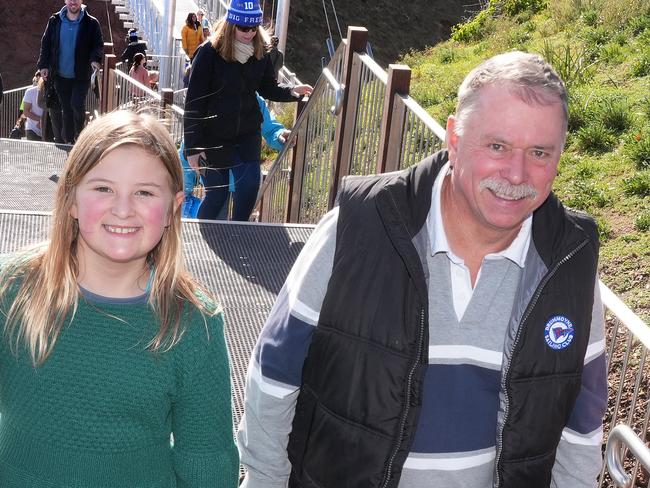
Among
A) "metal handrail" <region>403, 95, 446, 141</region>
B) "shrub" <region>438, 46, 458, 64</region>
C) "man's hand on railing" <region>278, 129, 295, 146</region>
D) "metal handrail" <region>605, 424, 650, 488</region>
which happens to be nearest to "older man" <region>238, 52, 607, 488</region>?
"metal handrail" <region>605, 424, 650, 488</region>

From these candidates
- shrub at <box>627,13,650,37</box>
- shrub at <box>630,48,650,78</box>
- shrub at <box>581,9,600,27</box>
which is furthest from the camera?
shrub at <box>581,9,600,27</box>

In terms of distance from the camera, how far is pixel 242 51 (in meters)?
6.24

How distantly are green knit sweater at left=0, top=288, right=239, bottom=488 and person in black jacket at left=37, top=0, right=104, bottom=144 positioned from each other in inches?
347

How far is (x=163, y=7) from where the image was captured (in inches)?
711

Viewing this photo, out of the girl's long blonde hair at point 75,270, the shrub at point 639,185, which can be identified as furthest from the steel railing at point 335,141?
the girl's long blonde hair at point 75,270

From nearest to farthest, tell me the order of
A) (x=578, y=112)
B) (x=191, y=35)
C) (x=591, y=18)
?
1. (x=578, y=112)
2. (x=591, y=18)
3. (x=191, y=35)

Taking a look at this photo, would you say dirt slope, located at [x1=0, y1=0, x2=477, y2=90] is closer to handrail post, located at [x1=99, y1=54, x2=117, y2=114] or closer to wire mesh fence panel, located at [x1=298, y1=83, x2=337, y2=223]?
handrail post, located at [x1=99, y1=54, x2=117, y2=114]

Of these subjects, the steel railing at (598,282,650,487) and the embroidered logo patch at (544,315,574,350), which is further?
the steel railing at (598,282,650,487)

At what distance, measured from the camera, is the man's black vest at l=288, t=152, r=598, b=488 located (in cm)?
226

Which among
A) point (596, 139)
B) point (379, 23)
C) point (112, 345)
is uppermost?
point (379, 23)

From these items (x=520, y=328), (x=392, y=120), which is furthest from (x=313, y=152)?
(x=520, y=328)

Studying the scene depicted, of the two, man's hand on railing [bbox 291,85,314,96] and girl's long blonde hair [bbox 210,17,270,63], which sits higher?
girl's long blonde hair [bbox 210,17,270,63]

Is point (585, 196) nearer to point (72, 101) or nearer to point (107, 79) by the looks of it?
point (72, 101)

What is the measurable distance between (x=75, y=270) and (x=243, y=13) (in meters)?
3.89
